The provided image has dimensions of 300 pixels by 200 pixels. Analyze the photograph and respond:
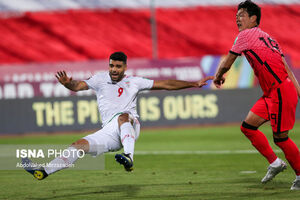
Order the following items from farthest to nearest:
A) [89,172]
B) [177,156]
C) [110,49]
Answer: [110,49] < [177,156] < [89,172]

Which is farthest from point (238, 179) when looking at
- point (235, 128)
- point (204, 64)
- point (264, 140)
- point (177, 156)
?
point (204, 64)

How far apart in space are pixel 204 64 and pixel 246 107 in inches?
85.2

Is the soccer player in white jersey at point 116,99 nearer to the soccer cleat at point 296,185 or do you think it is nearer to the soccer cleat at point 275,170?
the soccer cleat at point 275,170

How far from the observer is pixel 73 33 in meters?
40.2

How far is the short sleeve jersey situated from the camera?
8797 mm

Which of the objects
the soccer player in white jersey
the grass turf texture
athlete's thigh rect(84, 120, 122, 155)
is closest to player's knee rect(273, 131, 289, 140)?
the grass turf texture

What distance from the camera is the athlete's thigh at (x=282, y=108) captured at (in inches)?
324

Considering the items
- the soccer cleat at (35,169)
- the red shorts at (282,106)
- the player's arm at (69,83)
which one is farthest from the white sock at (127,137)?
the red shorts at (282,106)

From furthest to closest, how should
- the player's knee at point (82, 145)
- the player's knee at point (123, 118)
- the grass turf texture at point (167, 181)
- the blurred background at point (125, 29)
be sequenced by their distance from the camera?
the blurred background at point (125, 29), the player's knee at point (123, 118), the grass turf texture at point (167, 181), the player's knee at point (82, 145)

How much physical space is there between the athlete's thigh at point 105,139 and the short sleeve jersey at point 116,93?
223mm

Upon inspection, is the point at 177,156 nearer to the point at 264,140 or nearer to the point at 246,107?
the point at 264,140

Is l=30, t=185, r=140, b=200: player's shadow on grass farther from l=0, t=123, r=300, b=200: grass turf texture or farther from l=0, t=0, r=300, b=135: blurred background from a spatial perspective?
l=0, t=0, r=300, b=135: blurred background

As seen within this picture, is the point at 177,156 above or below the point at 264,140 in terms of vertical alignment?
below

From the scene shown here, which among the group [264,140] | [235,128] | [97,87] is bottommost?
[235,128]
